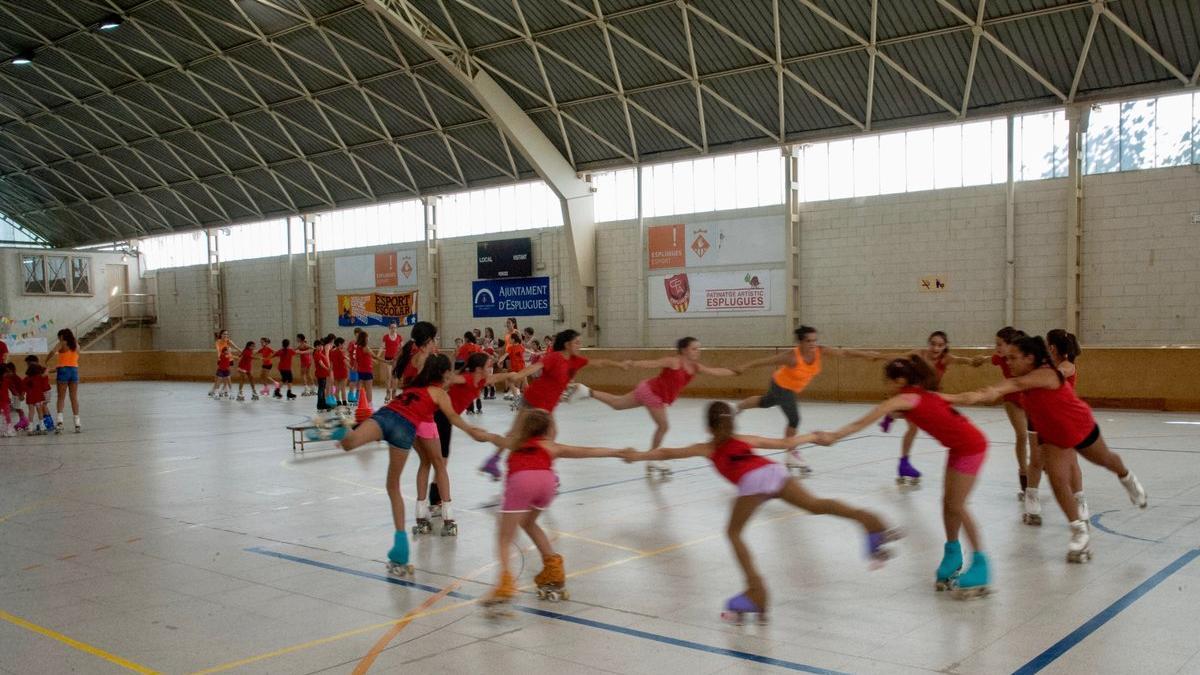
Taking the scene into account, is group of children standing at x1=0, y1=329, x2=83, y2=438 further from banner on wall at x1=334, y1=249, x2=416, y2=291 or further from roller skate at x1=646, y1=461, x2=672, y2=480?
banner on wall at x1=334, y1=249, x2=416, y2=291

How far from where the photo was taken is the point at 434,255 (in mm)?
37000

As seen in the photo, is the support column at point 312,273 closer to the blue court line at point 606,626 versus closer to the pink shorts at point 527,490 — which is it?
the blue court line at point 606,626

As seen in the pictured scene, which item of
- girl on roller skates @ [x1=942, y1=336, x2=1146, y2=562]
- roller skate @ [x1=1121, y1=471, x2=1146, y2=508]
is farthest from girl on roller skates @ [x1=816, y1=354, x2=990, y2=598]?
roller skate @ [x1=1121, y1=471, x2=1146, y2=508]

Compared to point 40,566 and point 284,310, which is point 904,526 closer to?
point 40,566

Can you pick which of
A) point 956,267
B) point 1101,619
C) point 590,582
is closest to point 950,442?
point 1101,619

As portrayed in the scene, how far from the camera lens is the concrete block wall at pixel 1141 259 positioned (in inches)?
876

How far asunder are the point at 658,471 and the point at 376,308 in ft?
93.0

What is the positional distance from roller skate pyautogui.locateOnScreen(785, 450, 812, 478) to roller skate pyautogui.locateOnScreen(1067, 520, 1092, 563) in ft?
16.4

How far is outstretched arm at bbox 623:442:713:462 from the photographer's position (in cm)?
628

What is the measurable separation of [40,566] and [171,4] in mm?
26307

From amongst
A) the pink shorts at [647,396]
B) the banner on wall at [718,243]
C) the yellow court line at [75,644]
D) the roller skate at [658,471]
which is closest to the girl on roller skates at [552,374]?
the pink shorts at [647,396]

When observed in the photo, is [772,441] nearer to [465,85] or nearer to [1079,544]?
[1079,544]

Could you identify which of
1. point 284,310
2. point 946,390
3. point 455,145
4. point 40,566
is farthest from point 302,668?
point 284,310

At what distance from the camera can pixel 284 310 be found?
141ft
